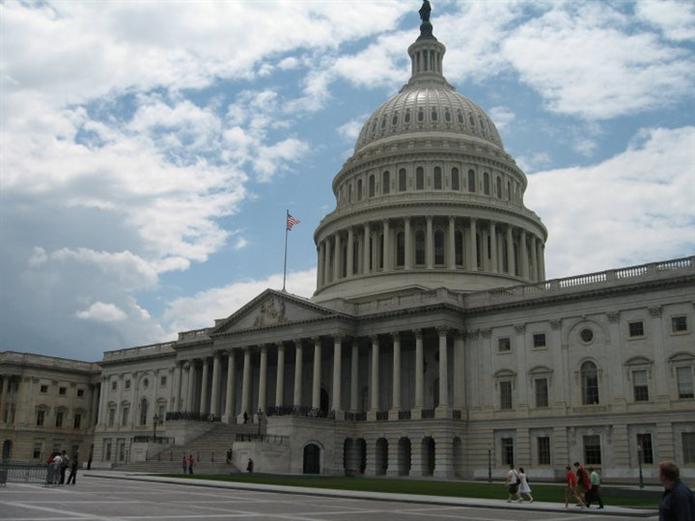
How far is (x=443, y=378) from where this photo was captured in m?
66.7

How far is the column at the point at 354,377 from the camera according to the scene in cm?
7256

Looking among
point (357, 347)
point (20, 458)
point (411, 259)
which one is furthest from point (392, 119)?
point (20, 458)

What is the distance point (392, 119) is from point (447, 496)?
2729 inches

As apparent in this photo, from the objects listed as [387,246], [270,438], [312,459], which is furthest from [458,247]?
[270,438]

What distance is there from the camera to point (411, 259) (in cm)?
8638

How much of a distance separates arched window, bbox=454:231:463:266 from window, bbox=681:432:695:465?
3553 cm

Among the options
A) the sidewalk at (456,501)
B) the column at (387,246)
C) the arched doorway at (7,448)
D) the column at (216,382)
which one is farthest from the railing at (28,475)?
the arched doorway at (7,448)

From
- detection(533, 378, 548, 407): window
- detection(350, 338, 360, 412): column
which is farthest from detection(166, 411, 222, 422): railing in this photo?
detection(533, 378, 548, 407): window

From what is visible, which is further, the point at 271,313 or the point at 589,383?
the point at 271,313

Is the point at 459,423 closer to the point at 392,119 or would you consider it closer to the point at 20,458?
the point at 392,119

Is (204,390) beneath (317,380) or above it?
above

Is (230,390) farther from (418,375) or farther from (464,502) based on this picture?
(464,502)

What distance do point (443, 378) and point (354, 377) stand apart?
33.2 ft

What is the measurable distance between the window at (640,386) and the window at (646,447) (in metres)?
2.69
